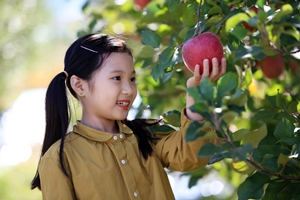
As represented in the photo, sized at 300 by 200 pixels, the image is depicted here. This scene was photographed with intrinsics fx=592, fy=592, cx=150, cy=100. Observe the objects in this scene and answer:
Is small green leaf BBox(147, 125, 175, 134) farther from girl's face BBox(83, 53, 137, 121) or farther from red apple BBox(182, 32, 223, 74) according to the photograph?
red apple BBox(182, 32, 223, 74)

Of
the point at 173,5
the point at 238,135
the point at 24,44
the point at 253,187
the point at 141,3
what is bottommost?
the point at 24,44

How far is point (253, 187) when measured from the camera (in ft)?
4.13

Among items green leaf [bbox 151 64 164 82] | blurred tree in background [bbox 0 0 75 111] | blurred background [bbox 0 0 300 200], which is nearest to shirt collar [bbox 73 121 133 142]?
green leaf [bbox 151 64 164 82]

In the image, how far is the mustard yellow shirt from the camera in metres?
1.42

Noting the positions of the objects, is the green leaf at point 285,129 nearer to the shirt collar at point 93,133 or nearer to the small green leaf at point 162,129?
the small green leaf at point 162,129

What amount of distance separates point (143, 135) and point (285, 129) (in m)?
0.43

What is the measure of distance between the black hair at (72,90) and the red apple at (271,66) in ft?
1.71

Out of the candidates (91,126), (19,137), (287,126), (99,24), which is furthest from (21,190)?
(287,126)

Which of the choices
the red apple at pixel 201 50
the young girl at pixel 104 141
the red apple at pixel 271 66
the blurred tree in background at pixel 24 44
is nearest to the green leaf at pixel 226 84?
the red apple at pixel 201 50

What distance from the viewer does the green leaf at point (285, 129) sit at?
4.16 ft

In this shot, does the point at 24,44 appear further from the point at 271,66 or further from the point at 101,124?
the point at 101,124

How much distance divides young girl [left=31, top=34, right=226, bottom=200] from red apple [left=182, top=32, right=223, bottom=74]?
124 millimetres

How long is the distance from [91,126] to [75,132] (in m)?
0.05

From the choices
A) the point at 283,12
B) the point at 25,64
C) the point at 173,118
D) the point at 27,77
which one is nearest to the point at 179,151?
the point at 173,118
